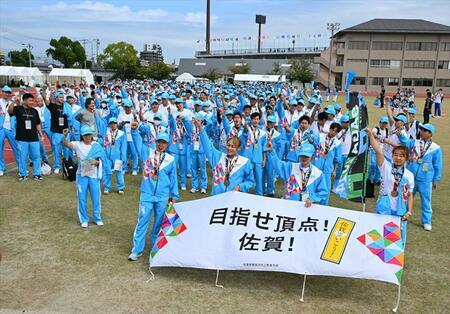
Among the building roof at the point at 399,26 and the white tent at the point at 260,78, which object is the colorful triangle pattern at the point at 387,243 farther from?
the building roof at the point at 399,26

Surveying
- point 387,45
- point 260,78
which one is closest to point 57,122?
point 260,78

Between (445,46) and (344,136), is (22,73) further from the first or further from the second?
(445,46)

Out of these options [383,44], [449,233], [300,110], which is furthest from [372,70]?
[449,233]

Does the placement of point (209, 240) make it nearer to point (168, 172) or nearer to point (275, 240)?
point (275, 240)

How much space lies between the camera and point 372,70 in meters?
64.6

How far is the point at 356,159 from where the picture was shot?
18.8 ft

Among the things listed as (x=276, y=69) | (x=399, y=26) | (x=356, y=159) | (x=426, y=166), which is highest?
(x=399, y=26)

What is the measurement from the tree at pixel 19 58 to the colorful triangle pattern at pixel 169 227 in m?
99.4

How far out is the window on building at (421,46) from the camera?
63125 mm

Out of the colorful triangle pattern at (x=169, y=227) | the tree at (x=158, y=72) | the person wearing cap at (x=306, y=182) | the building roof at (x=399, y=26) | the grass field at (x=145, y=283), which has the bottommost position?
the grass field at (x=145, y=283)

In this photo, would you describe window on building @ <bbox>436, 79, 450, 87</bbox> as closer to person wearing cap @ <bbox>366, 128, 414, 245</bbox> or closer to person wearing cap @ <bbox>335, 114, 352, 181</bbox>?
person wearing cap @ <bbox>335, 114, 352, 181</bbox>

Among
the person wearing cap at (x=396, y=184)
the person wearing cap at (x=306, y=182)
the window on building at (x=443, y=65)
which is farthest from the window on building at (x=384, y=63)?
the person wearing cap at (x=306, y=182)

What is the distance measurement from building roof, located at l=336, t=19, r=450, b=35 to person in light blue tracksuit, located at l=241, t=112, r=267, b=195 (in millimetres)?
62567

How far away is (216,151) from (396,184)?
267cm
